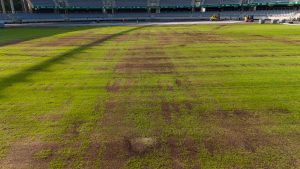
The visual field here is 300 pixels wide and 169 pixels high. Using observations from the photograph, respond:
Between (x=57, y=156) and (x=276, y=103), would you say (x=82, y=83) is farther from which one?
(x=276, y=103)

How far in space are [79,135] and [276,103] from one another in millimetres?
6161

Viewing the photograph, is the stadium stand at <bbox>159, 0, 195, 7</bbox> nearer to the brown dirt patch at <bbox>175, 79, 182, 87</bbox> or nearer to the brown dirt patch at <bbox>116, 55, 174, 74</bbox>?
the brown dirt patch at <bbox>116, 55, 174, 74</bbox>

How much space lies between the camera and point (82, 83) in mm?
9438

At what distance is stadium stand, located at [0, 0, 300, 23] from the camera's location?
69125mm

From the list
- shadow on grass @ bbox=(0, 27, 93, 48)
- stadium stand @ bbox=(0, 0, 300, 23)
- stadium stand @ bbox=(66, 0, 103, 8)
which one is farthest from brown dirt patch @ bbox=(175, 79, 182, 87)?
stadium stand @ bbox=(66, 0, 103, 8)

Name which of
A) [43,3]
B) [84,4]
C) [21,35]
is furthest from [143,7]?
[21,35]

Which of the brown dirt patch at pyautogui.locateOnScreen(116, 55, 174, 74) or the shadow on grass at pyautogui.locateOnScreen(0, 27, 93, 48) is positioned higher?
the shadow on grass at pyautogui.locateOnScreen(0, 27, 93, 48)

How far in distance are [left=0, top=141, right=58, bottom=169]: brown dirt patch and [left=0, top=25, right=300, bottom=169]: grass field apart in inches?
0.8

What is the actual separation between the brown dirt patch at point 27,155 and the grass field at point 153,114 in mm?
21

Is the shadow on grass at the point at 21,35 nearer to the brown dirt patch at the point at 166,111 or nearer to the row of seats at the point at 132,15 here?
the brown dirt patch at the point at 166,111

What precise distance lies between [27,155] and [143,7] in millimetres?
74259

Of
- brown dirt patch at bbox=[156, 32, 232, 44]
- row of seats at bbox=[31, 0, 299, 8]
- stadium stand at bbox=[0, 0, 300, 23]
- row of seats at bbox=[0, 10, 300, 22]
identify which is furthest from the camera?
row of seats at bbox=[31, 0, 299, 8]

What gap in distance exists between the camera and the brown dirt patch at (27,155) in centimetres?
453

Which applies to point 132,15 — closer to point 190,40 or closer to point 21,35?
point 21,35
